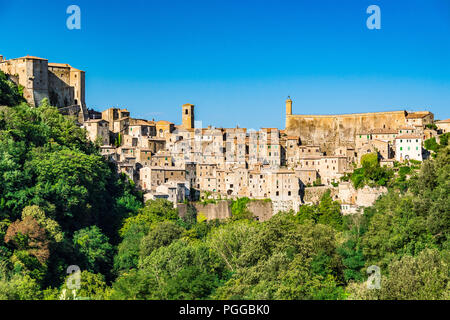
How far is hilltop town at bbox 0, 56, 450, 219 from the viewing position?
6066 cm

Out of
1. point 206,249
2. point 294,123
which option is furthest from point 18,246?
point 294,123

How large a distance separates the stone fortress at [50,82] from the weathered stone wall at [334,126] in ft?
79.0

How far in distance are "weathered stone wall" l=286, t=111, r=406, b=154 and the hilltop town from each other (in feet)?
0.37

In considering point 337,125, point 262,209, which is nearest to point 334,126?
point 337,125

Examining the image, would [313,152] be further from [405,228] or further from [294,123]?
[405,228]

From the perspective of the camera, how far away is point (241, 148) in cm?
6850

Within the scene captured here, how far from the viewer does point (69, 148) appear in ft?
186

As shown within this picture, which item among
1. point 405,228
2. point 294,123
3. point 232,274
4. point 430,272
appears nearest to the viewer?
point 430,272

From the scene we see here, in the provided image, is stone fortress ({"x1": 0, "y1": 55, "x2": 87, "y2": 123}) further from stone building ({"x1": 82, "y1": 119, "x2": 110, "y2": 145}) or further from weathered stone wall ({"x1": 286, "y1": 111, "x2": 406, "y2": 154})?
weathered stone wall ({"x1": 286, "y1": 111, "x2": 406, "y2": 154})

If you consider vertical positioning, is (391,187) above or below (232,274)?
above

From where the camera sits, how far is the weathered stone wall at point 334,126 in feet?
227
